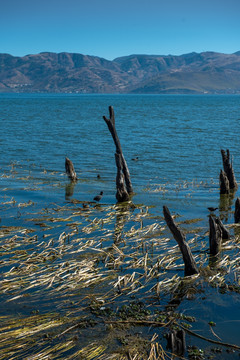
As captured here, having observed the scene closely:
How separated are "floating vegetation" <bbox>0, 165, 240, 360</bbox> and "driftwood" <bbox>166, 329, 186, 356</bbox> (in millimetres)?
161

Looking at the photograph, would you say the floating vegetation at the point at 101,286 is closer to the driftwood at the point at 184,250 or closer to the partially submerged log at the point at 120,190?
the driftwood at the point at 184,250

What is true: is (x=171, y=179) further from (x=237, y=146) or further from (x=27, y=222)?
(x=237, y=146)

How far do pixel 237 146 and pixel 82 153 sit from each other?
17593mm

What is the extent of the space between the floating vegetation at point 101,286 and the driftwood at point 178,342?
6.3 inches

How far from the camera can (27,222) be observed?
15148mm

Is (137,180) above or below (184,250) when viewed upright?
below

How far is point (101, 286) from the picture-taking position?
9812 mm

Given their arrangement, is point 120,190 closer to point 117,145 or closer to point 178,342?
point 117,145

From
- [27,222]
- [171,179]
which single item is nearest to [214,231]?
[27,222]

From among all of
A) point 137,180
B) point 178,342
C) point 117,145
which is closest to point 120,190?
point 117,145

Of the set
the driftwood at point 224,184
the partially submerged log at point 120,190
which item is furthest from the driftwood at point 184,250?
the driftwood at point 224,184

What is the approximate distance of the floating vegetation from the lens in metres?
7.49

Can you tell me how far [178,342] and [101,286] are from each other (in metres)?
3.04

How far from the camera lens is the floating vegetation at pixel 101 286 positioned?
7.49 meters
